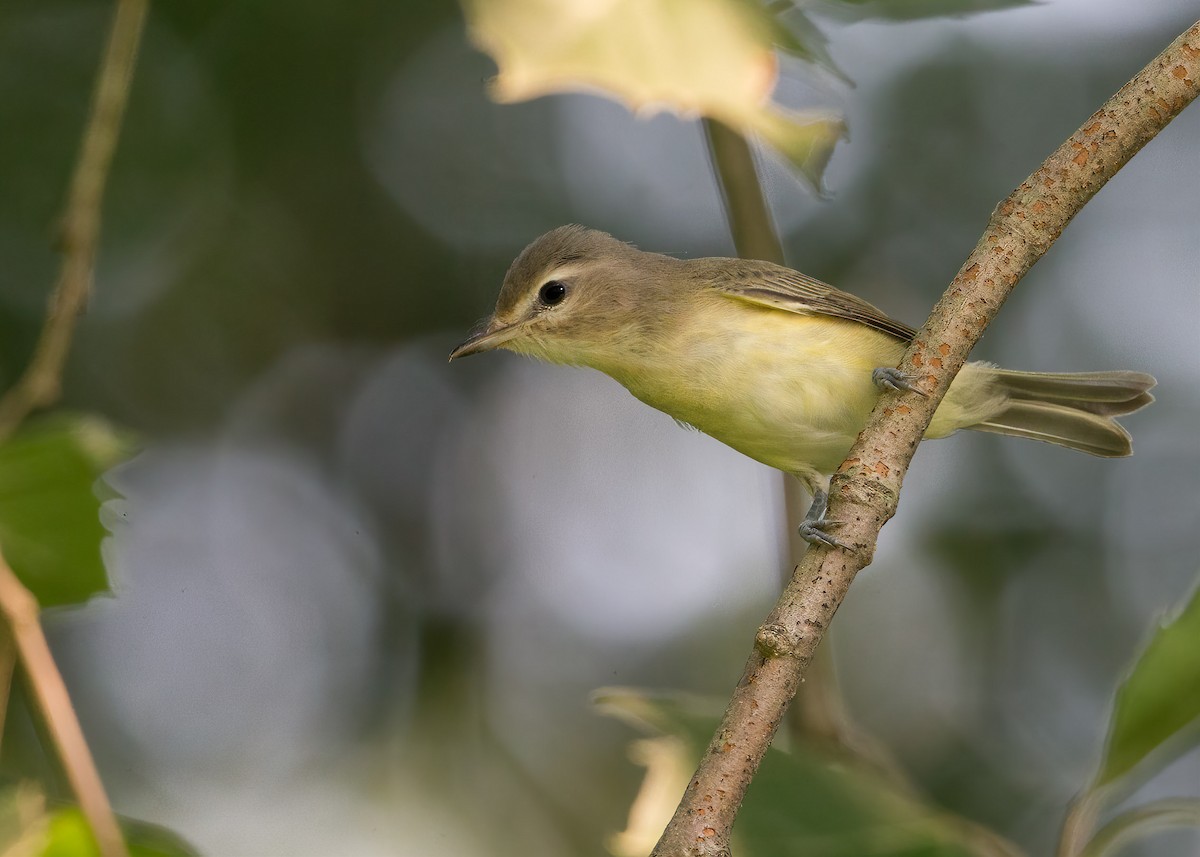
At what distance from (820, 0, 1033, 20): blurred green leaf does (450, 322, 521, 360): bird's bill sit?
1755 mm

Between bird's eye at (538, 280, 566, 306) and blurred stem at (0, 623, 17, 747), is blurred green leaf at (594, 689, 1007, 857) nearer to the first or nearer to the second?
blurred stem at (0, 623, 17, 747)

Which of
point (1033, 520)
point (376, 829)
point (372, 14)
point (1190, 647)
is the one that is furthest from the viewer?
point (1033, 520)

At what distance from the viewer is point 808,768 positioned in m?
2.19

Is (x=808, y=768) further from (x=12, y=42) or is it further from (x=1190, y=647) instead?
(x=12, y=42)

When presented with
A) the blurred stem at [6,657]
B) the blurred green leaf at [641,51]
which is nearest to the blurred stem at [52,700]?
the blurred stem at [6,657]

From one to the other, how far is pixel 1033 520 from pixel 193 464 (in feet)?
17.1

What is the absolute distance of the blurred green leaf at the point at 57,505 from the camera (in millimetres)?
2074

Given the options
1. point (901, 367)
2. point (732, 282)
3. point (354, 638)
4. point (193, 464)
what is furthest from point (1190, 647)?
point (193, 464)

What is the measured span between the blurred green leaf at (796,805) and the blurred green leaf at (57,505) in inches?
40.6

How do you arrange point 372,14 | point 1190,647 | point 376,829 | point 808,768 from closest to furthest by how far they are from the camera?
point 1190,647 < point 808,768 < point 376,829 < point 372,14

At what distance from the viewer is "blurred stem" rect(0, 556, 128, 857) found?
5.63 feet

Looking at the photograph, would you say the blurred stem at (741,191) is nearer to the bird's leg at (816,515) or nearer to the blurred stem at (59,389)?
the bird's leg at (816,515)

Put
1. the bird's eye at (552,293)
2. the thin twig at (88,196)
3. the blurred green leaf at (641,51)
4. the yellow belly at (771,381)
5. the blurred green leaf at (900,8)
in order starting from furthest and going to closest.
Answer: the bird's eye at (552,293) → the yellow belly at (771,381) → the thin twig at (88,196) → the blurred green leaf at (900,8) → the blurred green leaf at (641,51)

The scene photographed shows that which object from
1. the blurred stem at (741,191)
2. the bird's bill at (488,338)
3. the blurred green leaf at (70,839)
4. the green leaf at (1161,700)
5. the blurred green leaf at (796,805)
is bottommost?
the blurred green leaf at (70,839)
